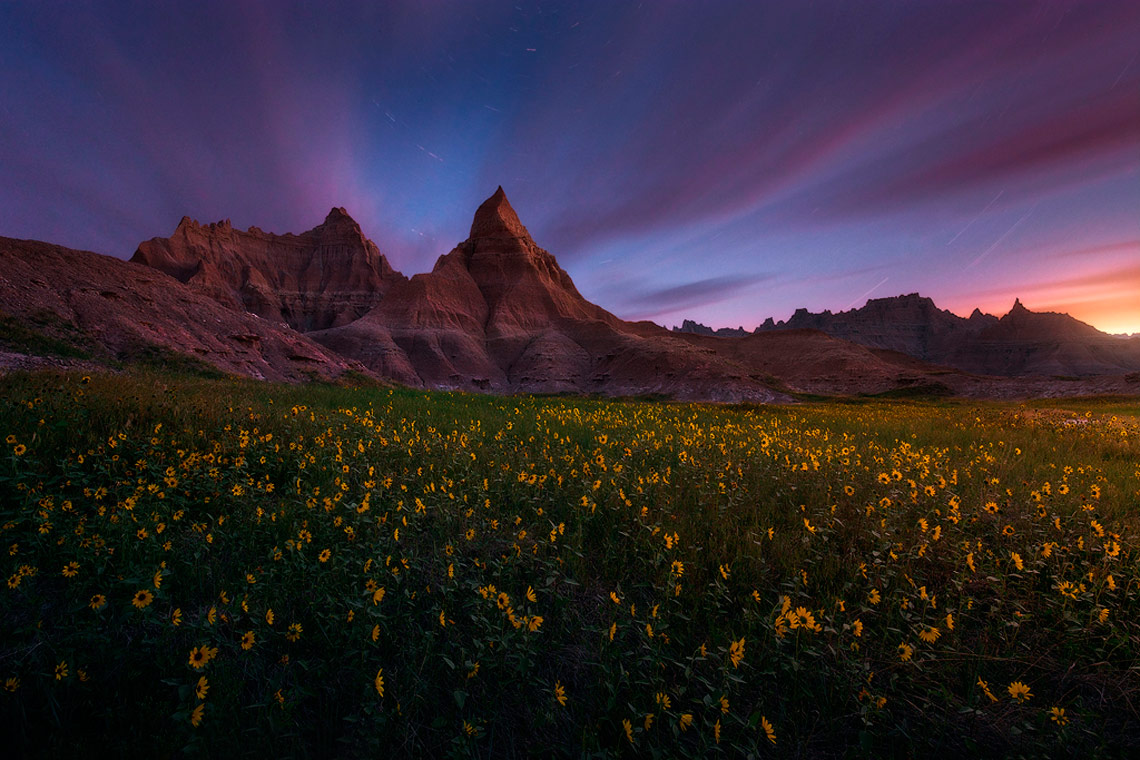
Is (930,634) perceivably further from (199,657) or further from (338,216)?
(338,216)

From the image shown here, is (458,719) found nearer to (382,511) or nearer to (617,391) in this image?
(382,511)

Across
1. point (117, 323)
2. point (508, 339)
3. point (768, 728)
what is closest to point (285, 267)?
point (508, 339)

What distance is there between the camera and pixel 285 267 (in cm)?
11094

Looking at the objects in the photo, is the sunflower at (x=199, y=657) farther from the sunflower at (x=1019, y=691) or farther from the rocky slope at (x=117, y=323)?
the rocky slope at (x=117, y=323)

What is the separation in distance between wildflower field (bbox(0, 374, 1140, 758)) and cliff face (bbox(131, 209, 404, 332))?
101 meters

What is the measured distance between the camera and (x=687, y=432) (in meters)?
8.41

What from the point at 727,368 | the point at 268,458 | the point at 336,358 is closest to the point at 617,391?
the point at 727,368

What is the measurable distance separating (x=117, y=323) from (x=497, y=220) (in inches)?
3258

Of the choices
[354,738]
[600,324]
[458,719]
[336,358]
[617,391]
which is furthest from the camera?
[600,324]

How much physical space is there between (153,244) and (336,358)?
304 ft

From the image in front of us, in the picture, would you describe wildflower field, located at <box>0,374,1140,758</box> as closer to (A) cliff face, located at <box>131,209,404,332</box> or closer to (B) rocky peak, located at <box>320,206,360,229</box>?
(A) cliff face, located at <box>131,209,404,332</box>

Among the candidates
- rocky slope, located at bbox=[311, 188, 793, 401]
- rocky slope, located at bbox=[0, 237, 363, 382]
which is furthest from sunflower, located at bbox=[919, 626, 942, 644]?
rocky slope, located at bbox=[311, 188, 793, 401]

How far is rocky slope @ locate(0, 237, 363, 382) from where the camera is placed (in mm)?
18656

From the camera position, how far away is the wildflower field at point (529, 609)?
2.03 m
